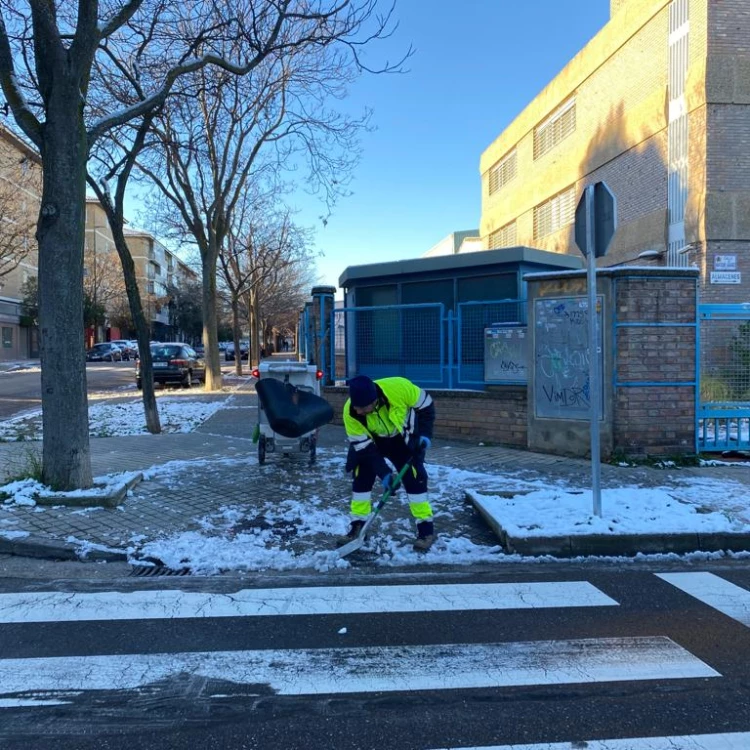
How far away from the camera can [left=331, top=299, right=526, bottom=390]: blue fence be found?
10250 millimetres

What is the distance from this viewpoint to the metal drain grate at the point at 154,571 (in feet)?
15.9

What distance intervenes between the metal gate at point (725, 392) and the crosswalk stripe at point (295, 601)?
504cm

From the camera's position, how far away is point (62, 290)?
6344mm

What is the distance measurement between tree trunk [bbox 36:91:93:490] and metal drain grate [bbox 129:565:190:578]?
6.67ft

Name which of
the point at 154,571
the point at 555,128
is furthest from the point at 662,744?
the point at 555,128

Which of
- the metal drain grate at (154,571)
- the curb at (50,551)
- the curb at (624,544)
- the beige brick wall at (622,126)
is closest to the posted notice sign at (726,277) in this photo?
Answer: the beige brick wall at (622,126)

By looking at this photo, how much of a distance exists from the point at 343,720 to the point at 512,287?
1031 cm

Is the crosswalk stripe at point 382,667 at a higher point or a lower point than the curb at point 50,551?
lower

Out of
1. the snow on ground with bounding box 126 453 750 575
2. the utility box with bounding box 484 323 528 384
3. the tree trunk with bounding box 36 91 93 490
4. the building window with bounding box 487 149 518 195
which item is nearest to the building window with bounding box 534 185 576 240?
the building window with bounding box 487 149 518 195

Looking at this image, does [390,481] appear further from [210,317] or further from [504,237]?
[504,237]

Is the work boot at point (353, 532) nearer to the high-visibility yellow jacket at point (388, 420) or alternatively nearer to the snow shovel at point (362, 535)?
the snow shovel at point (362, 535)

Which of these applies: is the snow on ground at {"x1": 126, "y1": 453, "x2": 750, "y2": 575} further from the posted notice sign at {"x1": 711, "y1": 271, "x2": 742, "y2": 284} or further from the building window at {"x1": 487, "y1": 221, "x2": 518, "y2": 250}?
the building window at {"x1": 487, "y1": 221, "x2": 518, "y2": 250}

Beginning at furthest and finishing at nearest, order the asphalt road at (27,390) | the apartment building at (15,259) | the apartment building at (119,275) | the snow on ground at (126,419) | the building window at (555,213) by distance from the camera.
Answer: the apartment building at (119,275) → the apartment building at (15,259) → the building window at (555,213) → the asphalt road at (27,390) → the snow on ground at (126,419)

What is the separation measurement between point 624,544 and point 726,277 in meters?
12.3
